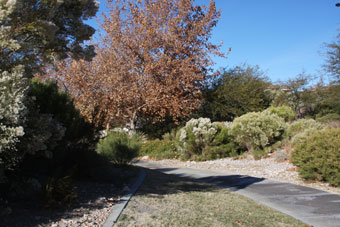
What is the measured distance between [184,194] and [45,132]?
3.27 m

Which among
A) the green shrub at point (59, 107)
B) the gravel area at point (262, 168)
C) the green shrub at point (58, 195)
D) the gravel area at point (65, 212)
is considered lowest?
the gravel area at point (65, 212)

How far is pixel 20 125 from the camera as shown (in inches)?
162

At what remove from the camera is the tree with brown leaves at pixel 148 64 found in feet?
62.1

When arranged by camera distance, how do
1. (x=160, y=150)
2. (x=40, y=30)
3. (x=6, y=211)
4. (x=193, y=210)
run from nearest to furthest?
(x=6, y=211) < (x=40, y=30) < (x=193, y=210) < (x=160, y=150)

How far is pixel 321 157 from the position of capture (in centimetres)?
804

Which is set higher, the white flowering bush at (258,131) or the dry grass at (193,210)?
the white flowering bush at (258,131)

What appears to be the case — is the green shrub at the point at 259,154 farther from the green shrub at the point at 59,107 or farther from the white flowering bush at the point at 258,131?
the green shrub at the point at 59,107

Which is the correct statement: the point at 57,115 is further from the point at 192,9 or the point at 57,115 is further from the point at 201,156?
the point at 192,9

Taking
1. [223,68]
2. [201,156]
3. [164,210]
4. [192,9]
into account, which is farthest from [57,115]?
[223,68]

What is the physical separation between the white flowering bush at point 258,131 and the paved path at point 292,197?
4865 millimetres

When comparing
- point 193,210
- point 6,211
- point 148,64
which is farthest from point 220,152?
point 6,211

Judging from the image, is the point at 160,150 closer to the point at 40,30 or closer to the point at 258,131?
the point at 258,131

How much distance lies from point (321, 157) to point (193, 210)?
4.65 metres

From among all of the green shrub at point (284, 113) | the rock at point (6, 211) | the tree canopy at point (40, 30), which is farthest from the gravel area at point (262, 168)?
the green shrub at point (284, 113)
